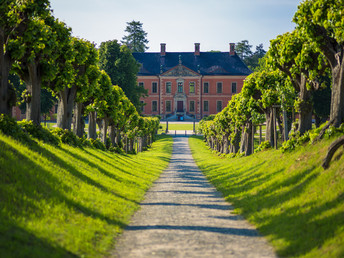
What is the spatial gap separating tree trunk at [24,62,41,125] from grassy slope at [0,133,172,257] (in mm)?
4523

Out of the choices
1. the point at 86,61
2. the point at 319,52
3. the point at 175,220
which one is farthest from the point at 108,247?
the point at 86,61

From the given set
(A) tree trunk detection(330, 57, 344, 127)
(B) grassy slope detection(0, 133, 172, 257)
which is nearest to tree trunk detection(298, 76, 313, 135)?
(A) tree trunk detection(330, 57, 344, 127)

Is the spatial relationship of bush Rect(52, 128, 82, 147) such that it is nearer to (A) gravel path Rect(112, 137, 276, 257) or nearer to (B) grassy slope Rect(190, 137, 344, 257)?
(B) grassy slope Rect(190, 137, 344, 257)

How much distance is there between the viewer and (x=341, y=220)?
722 cm

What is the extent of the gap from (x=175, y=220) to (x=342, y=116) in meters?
6.58

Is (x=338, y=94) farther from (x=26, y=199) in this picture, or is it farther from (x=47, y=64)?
(x=47, y=64)

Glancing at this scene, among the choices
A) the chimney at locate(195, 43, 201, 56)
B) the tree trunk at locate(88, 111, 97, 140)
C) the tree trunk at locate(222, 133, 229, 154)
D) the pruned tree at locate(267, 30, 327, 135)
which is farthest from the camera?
the chimney at locate(195, 43, 201, 56)

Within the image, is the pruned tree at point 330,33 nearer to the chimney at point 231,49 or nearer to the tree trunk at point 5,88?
the tree trunk at point 5,88

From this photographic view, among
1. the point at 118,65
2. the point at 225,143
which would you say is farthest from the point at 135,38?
the point at 225,143

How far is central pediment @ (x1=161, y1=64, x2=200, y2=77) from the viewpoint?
91.2m

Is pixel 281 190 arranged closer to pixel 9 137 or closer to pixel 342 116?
pixel 342 116

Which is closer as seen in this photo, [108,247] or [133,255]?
[133,255]

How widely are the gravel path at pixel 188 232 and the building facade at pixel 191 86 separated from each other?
262 ft

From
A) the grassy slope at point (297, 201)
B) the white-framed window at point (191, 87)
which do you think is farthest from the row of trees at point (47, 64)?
the white-framed window at point (191, 87)
